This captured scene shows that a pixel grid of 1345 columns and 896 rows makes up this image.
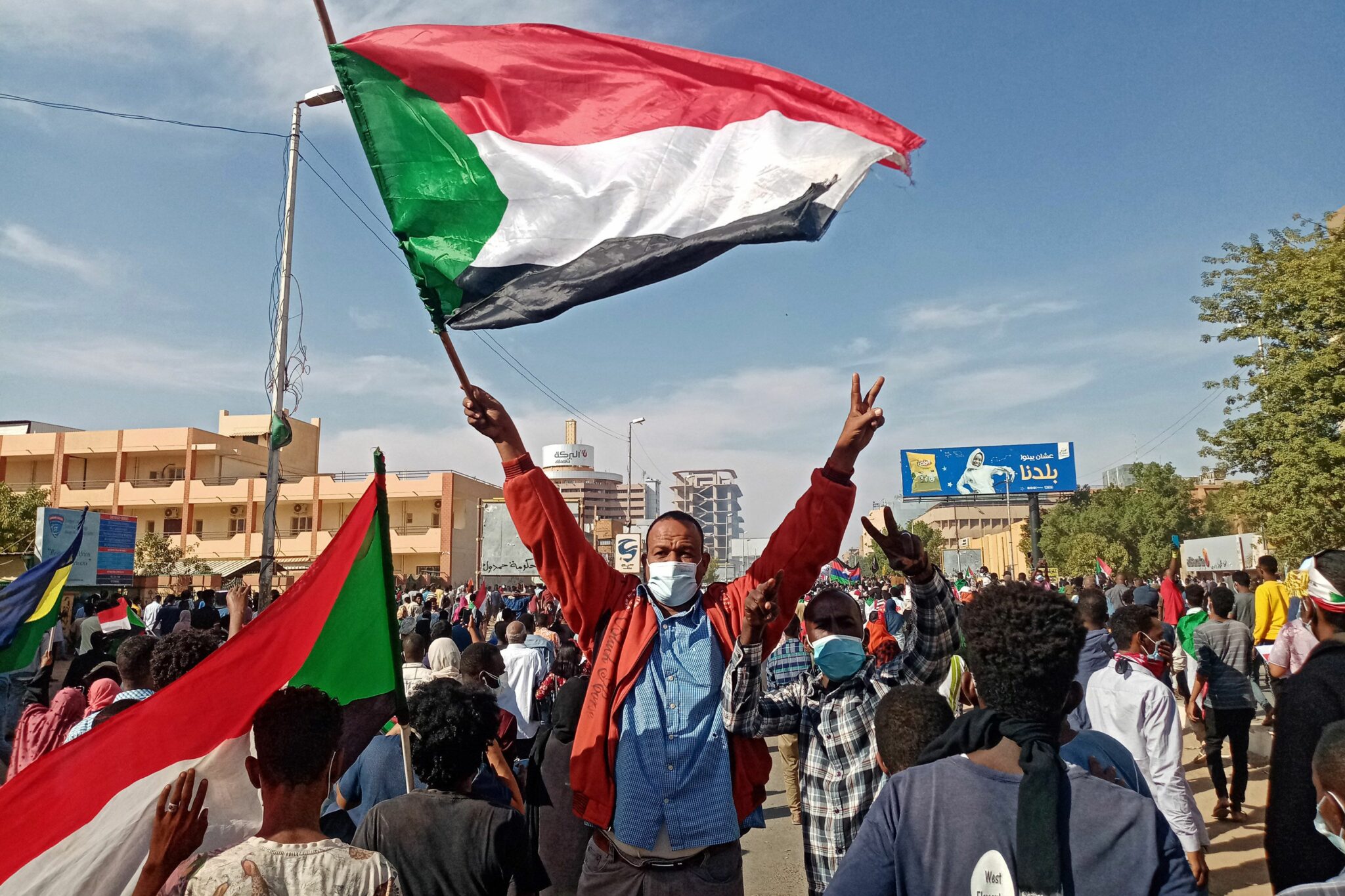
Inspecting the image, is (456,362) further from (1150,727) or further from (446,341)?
(1150,727)

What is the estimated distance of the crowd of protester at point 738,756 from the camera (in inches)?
76.5

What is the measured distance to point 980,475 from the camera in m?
57.0

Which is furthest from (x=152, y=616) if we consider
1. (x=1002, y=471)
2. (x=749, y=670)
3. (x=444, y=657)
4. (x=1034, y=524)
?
(x=1002, y=471)

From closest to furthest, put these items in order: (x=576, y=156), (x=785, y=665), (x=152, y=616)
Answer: (x=576, y=156)
(x=785, y=665)
(x=152, y=616)

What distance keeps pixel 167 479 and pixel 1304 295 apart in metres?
52.9

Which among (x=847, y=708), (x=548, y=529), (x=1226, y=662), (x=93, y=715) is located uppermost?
(x=548, y=529)

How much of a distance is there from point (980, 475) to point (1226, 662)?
164 ft

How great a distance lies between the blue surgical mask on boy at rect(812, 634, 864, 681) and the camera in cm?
371

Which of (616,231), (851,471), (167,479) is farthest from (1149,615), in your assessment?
(167,479)

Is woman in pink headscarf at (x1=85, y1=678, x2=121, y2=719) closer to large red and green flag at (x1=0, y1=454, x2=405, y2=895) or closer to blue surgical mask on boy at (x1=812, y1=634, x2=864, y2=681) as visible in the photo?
large red and green flag at (x1=0, y1=454, x2=405, y2=895)

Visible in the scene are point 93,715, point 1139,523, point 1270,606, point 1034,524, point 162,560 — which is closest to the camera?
point 93,715

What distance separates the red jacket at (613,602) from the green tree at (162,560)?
46.1 m

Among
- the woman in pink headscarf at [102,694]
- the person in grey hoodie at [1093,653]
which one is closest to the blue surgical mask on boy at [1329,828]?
the person in grey hoodie at [1093,653]

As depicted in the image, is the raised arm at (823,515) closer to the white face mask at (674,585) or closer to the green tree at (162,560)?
the white face mask at (674,585)
